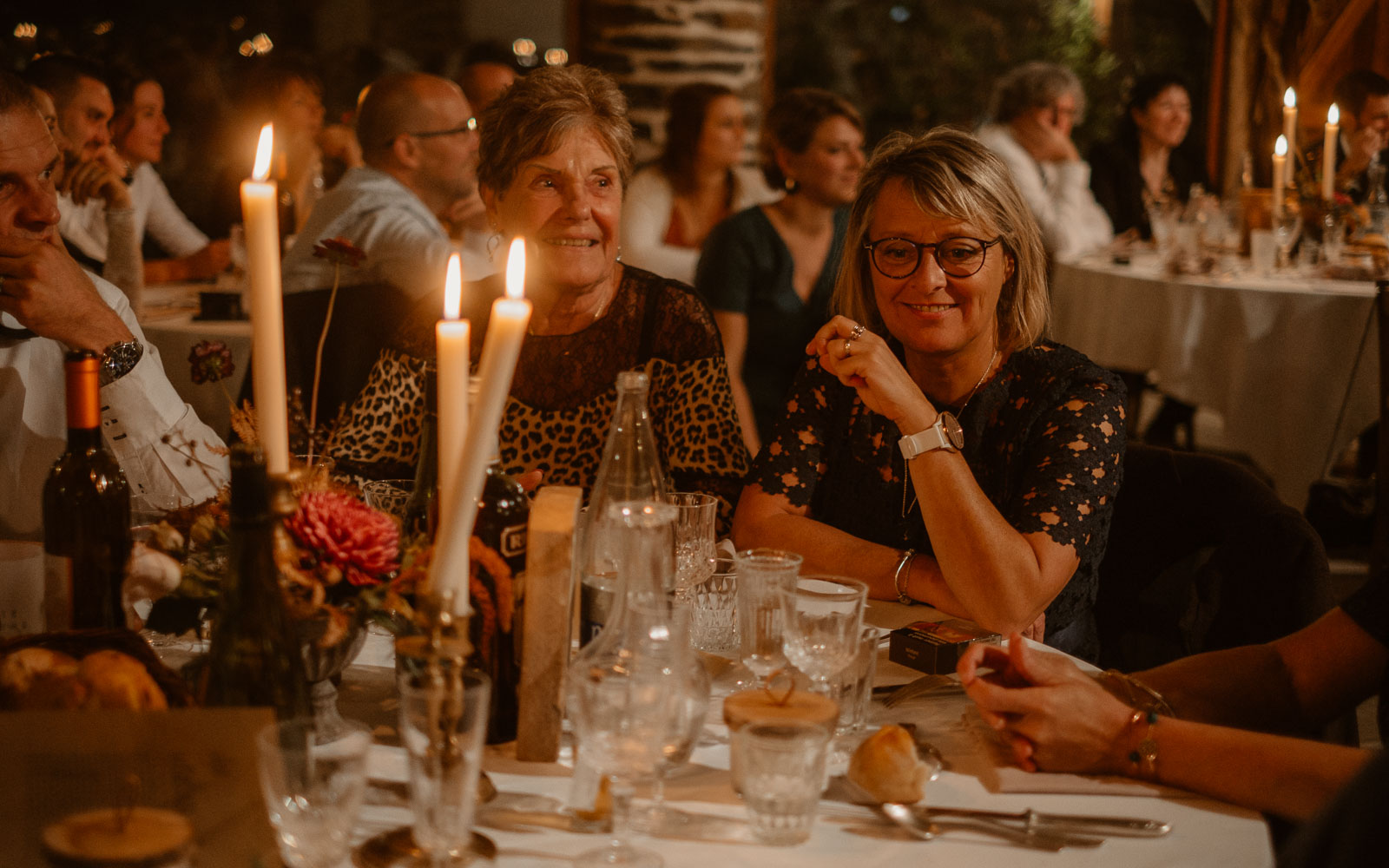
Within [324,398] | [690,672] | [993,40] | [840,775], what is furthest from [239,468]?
[993,40]

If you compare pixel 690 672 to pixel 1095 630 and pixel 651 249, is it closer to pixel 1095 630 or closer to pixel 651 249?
pixel 1095 630

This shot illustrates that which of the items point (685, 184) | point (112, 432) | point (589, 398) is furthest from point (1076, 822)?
point (685, 184)

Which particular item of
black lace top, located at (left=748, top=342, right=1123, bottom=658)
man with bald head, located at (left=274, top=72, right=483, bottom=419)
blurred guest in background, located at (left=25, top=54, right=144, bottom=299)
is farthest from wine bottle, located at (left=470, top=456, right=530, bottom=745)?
blurred guest in background, located at (left=25, top=54, right=144, bottom=299)

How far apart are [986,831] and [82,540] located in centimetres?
95

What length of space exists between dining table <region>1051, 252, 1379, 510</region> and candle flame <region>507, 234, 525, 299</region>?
4.00 metres

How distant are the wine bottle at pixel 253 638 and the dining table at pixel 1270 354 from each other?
4135 mm

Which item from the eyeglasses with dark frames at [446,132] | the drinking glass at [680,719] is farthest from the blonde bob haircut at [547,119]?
the eyeglasses with dark frames at [446,132]

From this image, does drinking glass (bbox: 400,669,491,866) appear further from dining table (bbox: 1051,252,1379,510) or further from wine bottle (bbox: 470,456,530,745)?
dining table (bbox: 1051,252,1379,510)

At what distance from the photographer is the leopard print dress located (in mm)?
2232

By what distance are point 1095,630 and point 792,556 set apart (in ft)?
2.98

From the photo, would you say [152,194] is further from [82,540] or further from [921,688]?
[921,688]

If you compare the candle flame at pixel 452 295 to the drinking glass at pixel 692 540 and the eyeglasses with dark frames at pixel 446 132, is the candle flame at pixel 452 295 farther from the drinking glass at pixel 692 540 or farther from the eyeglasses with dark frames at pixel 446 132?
the eyeglasses with dark frames at pixel 446 132

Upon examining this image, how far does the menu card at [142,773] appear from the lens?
882 mm

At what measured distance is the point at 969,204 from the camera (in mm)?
1938
